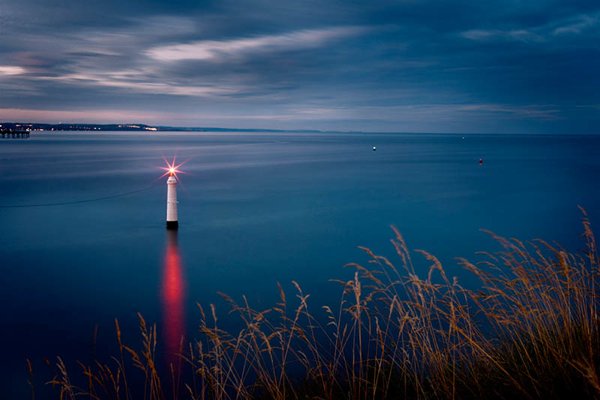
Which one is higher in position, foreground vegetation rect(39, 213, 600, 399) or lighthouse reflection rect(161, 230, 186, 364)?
foreground vegetation rect(39, 213, 600, 399)

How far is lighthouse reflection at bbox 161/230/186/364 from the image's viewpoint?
840 centimetres

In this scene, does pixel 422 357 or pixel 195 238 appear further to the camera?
pixel 195 238

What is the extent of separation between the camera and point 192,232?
17.5 m

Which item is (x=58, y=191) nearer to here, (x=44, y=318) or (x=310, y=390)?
(x=44, y=318)

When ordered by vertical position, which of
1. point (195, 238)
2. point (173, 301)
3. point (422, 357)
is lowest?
point (173, 301)

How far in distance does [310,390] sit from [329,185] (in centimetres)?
2911

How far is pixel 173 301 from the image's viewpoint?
419 inches

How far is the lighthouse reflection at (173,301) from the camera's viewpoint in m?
8.40

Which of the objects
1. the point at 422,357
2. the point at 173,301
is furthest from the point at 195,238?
the point at 422,357

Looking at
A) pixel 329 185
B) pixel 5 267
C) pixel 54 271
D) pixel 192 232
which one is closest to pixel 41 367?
pixel 54 271

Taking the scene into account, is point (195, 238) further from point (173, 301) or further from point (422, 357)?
point (422, 357)

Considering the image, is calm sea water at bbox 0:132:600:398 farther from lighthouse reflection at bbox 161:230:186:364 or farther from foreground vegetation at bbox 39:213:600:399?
foreground vegetation at bbox 39:213:600:399

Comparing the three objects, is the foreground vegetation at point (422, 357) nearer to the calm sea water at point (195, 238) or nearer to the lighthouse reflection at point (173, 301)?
the lighthouse reflection at point (173, 301)

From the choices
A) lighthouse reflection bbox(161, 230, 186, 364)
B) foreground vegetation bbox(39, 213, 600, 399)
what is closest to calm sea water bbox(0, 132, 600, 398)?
lighthouse reflection bbox(161, 230, 186, 364)
